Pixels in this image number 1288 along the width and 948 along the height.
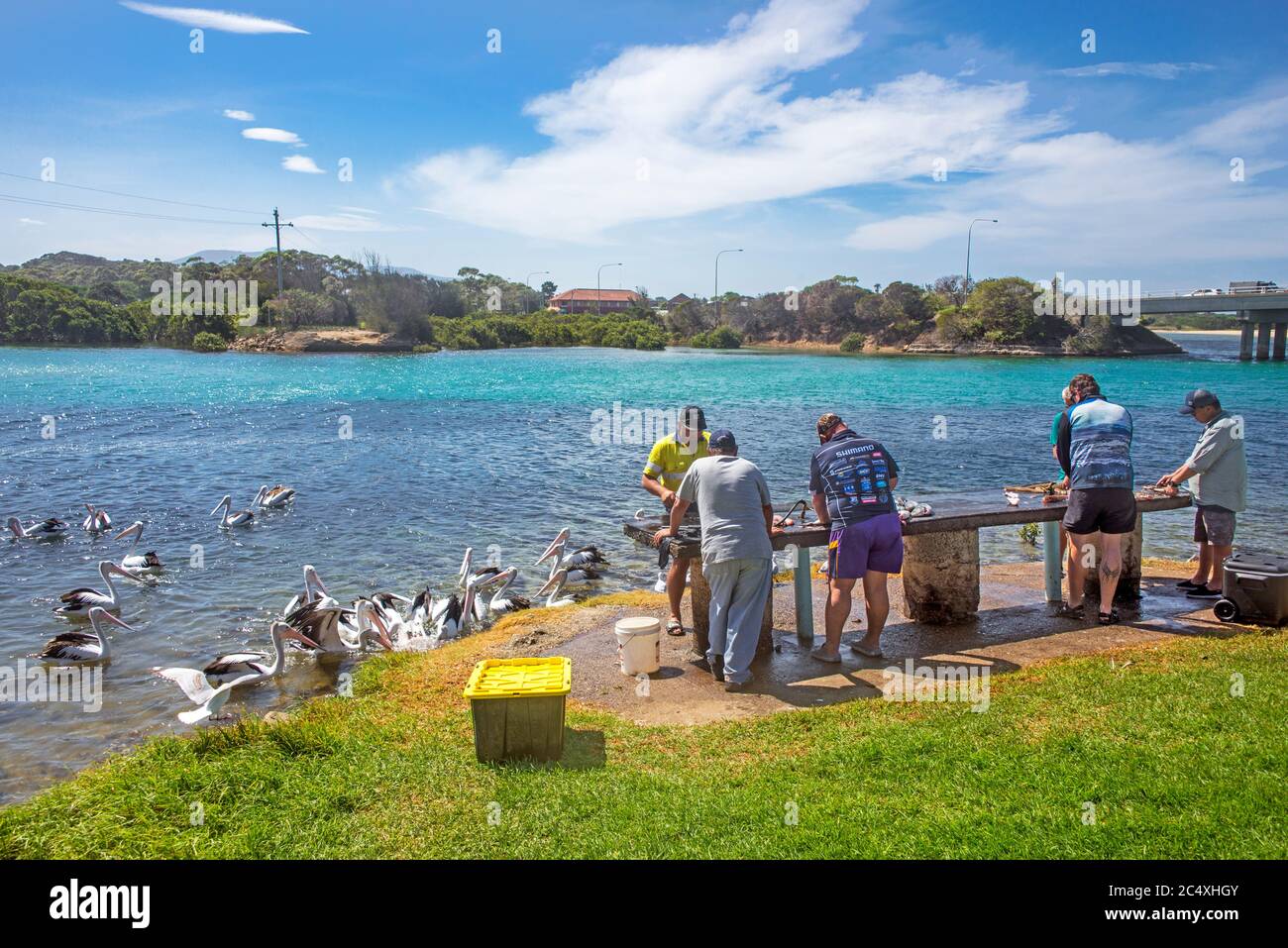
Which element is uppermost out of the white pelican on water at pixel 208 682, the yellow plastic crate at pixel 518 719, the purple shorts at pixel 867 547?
the purple shorts at pixel 867 547

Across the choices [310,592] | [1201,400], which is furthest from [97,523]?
[1201,400]

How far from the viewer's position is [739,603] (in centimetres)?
735

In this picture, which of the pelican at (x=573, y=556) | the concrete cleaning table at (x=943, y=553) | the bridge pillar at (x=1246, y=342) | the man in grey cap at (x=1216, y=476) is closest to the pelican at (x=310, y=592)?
the pelican at (x=573, y=556)

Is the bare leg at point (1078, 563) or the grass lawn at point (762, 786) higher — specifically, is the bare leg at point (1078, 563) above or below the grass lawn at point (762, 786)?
above

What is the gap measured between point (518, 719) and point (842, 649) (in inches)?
148

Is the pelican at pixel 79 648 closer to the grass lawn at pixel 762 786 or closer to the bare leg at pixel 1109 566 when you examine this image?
the grass lawn at pixel 762 786

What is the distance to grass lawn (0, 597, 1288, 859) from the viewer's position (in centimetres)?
441

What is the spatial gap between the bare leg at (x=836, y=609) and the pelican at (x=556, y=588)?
4.93 m

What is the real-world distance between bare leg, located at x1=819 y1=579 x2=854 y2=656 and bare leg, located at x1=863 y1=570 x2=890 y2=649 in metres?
0.18

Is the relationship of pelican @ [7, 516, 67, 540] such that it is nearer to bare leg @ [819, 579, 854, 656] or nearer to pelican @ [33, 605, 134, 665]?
pelican @ [33, 605, 134, 665]

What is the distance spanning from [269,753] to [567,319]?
416 ft

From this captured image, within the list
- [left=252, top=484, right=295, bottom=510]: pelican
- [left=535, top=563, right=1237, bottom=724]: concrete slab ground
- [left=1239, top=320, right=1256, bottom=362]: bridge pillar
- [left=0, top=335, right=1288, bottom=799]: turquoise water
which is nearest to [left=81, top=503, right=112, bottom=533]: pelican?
[left=0, top=335, right=1288, bottom=799]: turquoise water

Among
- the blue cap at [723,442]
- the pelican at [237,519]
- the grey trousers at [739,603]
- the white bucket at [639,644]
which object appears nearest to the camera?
the grey trousers at [739,603]

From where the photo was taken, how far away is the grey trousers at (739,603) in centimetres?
727
